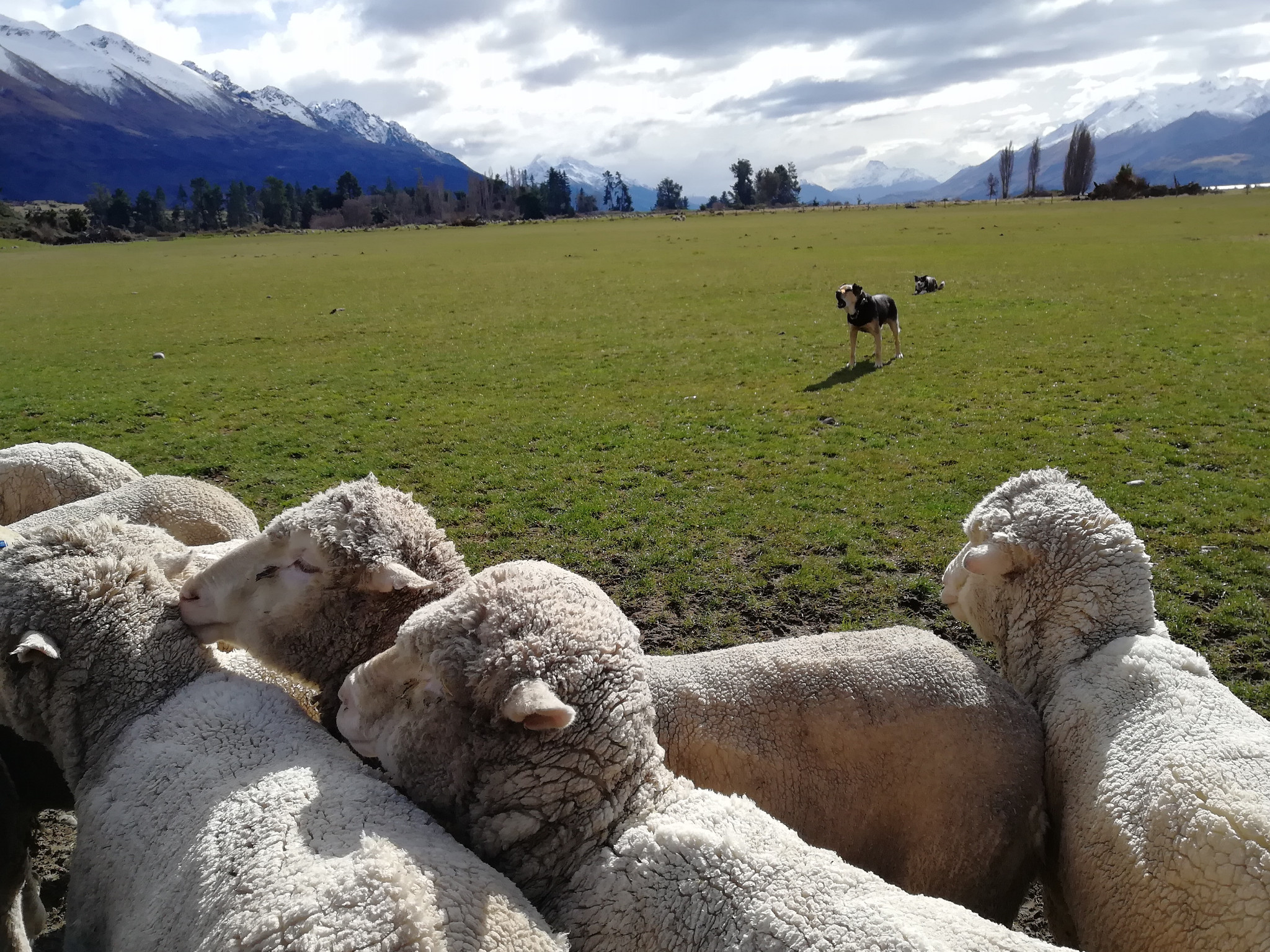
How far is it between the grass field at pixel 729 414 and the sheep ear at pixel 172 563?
3472 millimetres

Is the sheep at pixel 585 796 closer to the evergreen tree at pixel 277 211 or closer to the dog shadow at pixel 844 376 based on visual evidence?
the dog shadow at pixel 844 376

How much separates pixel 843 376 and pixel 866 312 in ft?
5.04

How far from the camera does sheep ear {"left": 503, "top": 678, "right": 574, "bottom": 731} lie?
246 centimetres

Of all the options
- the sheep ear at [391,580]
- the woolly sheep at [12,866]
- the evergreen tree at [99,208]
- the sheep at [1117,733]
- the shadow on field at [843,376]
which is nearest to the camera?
the sheep at [1117,733]

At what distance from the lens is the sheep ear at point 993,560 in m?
3.98

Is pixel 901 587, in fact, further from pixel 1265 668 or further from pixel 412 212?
pixel 412 212

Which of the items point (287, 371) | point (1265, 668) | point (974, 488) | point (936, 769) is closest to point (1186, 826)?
point (936, 769)

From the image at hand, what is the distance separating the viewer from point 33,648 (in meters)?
3.28

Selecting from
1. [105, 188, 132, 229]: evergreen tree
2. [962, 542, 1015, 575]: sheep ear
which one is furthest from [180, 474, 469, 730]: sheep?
[105, 188, 132, 229]: evergreen tree

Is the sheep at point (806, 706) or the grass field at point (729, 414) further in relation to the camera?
the grass field at point (729, 414)

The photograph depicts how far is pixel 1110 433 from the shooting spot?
1086cm

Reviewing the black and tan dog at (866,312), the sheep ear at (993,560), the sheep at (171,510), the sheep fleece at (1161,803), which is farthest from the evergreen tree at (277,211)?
the sheep fleece at (1161,803)

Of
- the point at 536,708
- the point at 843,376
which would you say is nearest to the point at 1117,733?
the point at 536,708

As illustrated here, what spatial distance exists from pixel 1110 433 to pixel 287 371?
15.7 metres
